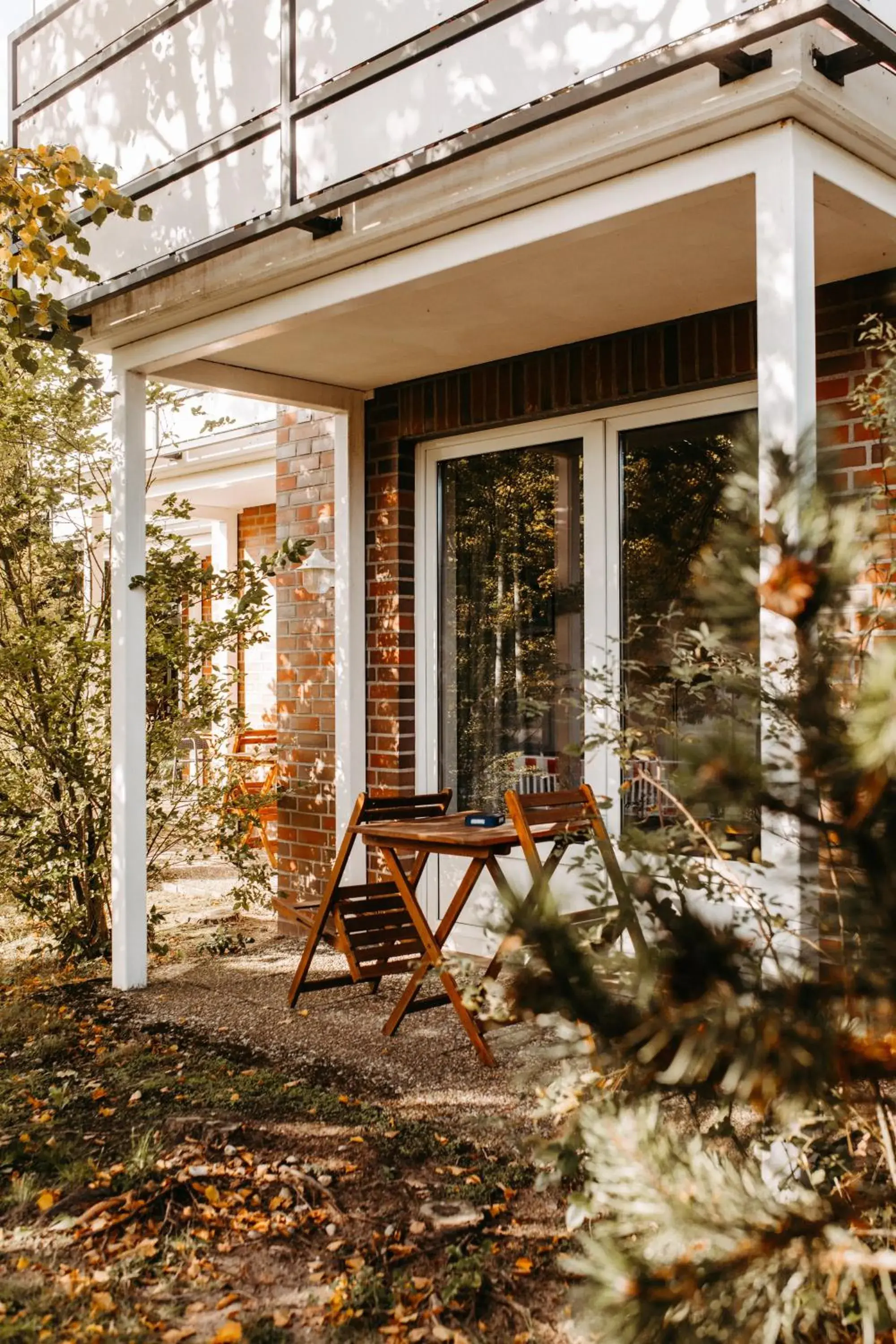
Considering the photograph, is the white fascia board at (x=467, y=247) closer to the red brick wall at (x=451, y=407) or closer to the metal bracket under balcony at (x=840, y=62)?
the metal bracket under balcony at (x=840, y=62)

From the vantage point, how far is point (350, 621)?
6.10 metres

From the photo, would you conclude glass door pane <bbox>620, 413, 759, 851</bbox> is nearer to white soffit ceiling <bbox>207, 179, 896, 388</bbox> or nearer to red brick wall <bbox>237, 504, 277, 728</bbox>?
white soffit ceiling <bbox>207, 179, 896, 388</bbox>

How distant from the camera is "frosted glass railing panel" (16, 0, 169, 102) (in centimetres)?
489

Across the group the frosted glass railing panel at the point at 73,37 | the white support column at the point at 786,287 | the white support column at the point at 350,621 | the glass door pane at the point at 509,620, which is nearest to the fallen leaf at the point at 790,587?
the white support column at the point at 786,287

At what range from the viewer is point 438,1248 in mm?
2854

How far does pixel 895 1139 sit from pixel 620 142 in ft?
8.42

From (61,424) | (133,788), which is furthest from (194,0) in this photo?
(133,788)

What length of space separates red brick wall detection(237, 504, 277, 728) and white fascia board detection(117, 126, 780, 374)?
495 cm

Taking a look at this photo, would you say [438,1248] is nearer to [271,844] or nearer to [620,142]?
[620,142]

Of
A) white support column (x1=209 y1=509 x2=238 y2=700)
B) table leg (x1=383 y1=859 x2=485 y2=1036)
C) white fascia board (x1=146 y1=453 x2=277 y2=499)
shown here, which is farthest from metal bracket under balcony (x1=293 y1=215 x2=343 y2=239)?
white support column (x1=209 y1=509 x2=238 y2=700)

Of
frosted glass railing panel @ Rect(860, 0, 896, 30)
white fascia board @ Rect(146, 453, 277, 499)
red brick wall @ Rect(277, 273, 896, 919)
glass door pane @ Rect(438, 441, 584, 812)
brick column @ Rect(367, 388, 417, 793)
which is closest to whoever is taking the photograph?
frosted glass railing panel @ Rect(860, 0, 896, 30)

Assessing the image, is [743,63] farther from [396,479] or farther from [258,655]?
[258,655]

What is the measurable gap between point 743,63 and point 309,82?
178cm

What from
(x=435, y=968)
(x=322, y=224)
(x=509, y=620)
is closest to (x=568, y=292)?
(x=322, y=224)
